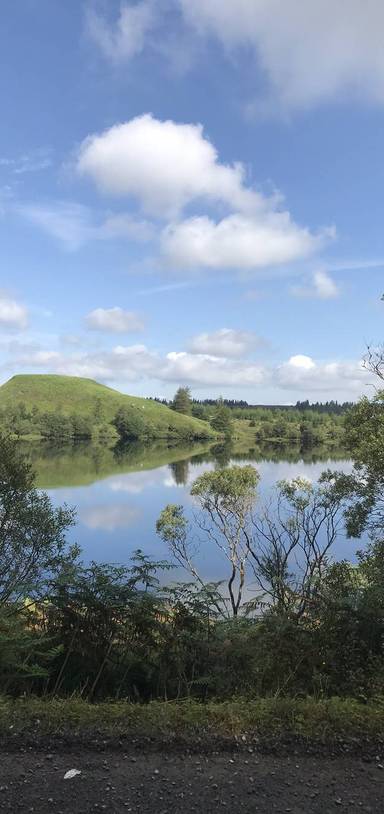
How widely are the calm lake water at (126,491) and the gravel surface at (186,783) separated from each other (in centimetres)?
1313

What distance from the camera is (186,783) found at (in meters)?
3.86

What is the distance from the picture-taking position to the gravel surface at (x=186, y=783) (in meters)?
3.60

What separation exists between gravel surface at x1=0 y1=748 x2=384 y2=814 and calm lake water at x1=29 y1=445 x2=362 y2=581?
13131 mm

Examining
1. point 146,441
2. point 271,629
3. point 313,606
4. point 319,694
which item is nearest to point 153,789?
point 319,694

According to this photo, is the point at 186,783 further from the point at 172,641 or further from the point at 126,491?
the point at 126,491

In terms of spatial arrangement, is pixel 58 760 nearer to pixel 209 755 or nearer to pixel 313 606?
pixel 209 755

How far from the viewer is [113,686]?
652 cm

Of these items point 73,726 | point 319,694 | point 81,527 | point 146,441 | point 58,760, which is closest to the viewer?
point 58,760

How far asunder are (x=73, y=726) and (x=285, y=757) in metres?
1.87

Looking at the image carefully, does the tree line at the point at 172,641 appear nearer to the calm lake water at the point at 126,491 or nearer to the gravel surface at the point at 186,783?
the gravel surface at the point at 186,783

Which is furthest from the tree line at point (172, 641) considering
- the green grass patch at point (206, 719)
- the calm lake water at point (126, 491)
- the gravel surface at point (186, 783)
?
the calm lake water at point (126, 491)

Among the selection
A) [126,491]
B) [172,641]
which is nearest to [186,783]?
[172,641]

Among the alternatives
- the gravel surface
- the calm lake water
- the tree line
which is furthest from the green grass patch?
the calm lake water

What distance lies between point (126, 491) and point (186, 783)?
7345 cm
